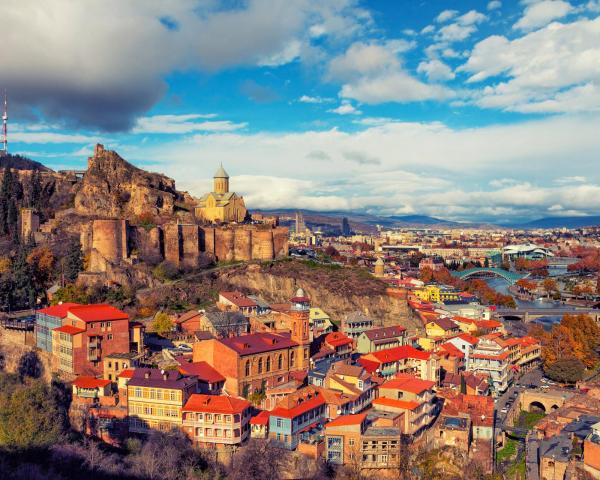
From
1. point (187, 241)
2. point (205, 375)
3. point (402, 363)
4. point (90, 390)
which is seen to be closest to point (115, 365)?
point (90, 390)

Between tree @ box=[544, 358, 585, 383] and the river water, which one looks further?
the river water

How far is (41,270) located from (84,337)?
18714mm

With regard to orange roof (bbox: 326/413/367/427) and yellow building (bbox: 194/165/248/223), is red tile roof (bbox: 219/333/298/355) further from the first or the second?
yellow building (bbox: 194/165/248/223)

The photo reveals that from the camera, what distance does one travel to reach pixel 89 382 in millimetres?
33938

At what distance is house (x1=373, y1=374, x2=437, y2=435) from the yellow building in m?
34.3

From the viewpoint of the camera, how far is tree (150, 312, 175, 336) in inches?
1708

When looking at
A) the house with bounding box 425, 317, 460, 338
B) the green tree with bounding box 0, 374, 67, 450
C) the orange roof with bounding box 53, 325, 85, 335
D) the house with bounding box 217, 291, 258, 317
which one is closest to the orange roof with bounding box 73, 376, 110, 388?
the green tree with bounding box 0, 374, 67, 450

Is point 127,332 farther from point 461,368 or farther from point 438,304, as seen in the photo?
point 438,304

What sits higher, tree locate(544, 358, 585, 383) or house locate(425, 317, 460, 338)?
house locate(425, 317, 460, 338)

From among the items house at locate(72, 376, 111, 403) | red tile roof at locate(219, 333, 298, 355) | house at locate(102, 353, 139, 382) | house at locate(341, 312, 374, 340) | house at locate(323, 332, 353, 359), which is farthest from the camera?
house at locate(341, 312, 374, 340)

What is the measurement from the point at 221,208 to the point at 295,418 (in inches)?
1518

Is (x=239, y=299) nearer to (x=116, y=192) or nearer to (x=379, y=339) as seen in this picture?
(x=379, y=339)

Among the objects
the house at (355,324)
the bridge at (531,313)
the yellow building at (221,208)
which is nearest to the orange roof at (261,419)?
the house at (355,324)

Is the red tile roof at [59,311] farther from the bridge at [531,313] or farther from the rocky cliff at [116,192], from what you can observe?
the bridge at [531,313]
